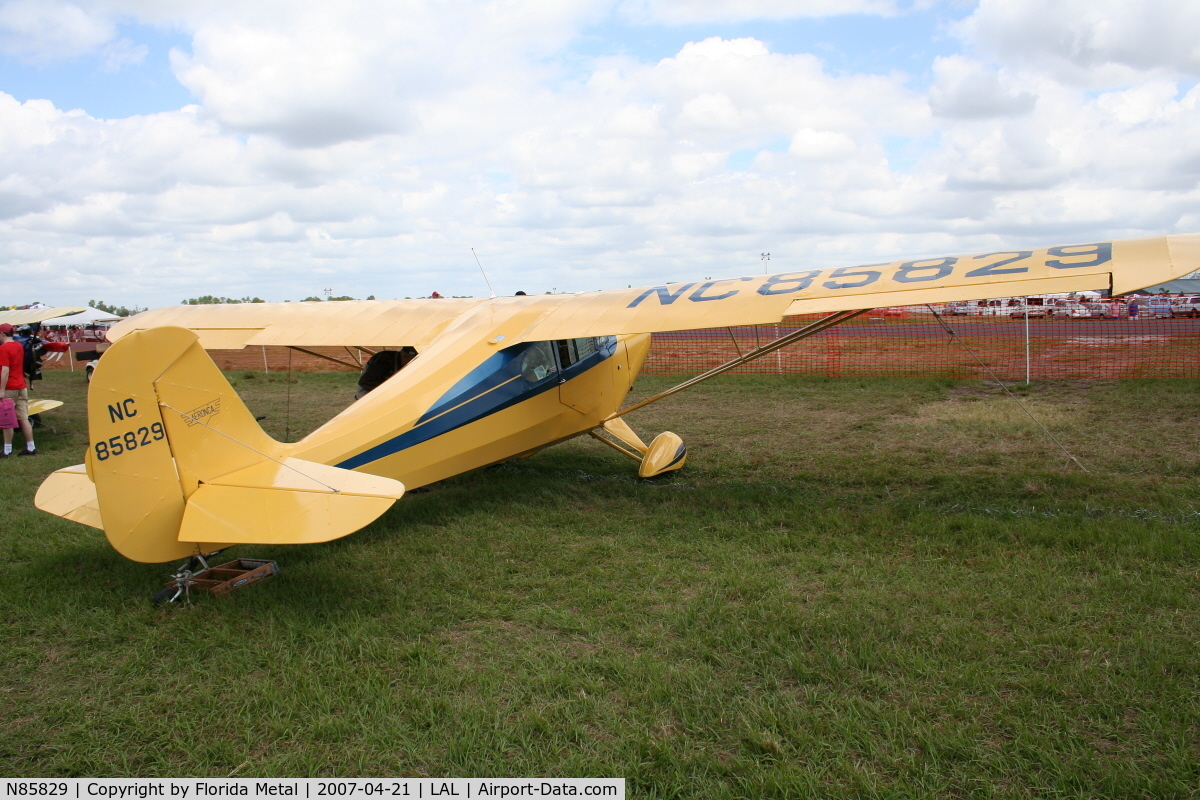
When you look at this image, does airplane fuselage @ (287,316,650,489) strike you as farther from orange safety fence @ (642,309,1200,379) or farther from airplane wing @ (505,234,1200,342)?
orange safety fence @ (642,309,1200,379)

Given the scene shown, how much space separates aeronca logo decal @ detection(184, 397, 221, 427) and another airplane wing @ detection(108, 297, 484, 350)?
331 centimetres

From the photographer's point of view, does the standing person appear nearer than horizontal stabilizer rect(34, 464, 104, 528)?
No

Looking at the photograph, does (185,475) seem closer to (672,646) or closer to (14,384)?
(672,646)

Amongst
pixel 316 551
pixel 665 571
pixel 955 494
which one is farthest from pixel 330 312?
pixel 955 494

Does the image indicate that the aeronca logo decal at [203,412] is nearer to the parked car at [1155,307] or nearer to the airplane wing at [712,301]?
the airplane wing at [712,301]

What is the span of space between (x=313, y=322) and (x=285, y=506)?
479 cm

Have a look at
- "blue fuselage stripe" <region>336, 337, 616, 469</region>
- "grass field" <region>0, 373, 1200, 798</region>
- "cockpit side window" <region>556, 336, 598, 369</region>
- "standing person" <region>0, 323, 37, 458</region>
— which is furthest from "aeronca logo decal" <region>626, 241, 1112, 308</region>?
"standing person" <region>0, 323, 37, 458</region>

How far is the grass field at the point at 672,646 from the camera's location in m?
2.76

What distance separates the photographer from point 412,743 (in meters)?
2.87

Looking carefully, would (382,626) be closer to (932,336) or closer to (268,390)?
(268,390)

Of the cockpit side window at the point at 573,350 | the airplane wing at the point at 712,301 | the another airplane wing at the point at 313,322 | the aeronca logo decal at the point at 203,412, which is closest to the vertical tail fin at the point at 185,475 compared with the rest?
the aeronca logo decal at the point at 203,412

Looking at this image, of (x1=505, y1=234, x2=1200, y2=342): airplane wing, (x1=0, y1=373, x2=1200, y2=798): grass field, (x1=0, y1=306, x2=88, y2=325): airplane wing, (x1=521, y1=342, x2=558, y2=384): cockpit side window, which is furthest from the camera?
(x1=0, y1=306, x2=88, y2=325): airplane wing
